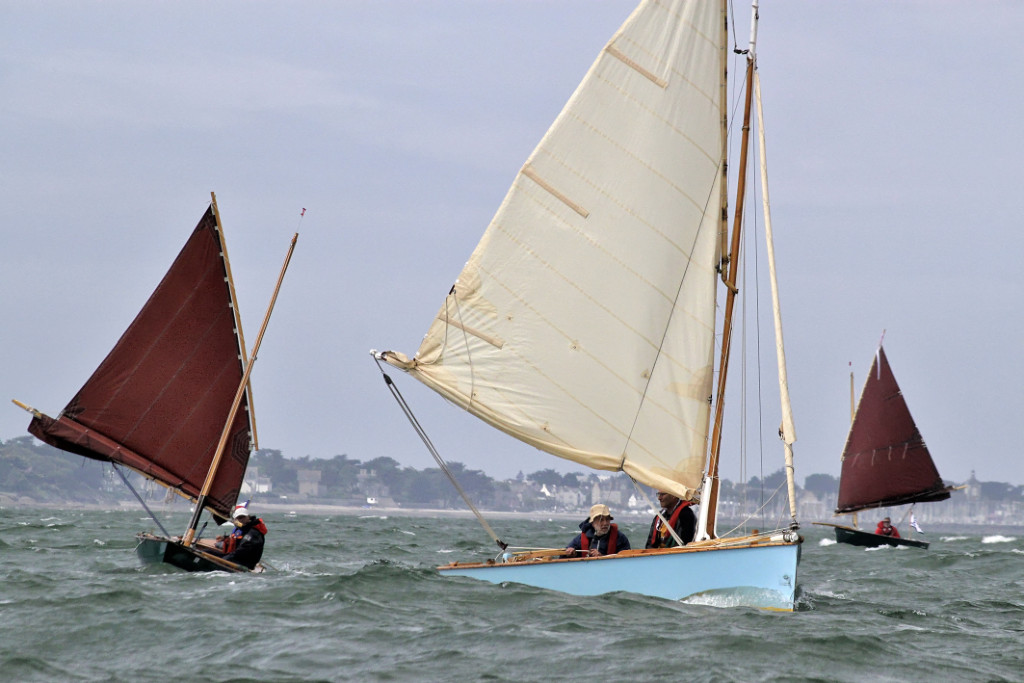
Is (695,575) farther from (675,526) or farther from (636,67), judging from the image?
(636,67)

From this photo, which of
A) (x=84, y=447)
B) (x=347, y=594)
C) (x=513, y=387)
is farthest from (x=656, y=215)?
(x=84, y=447)

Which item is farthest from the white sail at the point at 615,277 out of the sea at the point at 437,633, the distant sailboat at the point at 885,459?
the distant sailboat at the point at 885,459

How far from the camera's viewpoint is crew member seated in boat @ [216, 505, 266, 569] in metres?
18.7

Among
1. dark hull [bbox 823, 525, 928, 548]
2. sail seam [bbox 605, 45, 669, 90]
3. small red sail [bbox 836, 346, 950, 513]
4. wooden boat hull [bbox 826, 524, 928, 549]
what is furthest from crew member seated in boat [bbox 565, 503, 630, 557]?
small red sail [bbox 836, 346, 950, 513]

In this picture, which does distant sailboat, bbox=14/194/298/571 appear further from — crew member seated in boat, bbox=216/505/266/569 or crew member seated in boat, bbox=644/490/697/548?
crew member seated in boat, bbox=644/490/697/548

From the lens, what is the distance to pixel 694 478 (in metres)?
16.3

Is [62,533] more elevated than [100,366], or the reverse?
[100,366]

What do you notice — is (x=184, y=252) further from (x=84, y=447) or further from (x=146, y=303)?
(x=84, y=447)

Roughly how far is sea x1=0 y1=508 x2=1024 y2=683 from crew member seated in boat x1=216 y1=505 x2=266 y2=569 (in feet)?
1.61

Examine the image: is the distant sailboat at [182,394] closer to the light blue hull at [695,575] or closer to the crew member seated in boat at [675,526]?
the light blue hull at [695,575]

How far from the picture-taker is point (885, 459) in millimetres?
42219

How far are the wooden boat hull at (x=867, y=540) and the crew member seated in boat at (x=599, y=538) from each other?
88.7 ft

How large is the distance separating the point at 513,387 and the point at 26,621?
669 cm

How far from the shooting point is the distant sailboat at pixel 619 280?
16344 mm
